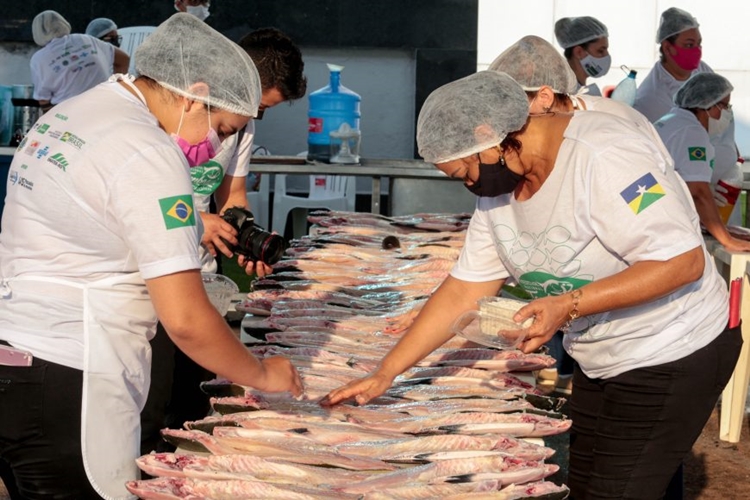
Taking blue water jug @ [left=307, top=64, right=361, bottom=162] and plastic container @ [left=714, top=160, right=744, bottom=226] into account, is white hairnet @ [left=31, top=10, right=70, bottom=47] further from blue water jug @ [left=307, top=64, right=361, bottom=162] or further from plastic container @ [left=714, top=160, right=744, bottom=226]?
plastic container @ [left=714, top=160, right=744, bottom=226]

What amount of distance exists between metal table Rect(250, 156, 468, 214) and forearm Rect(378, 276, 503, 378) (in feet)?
15.8

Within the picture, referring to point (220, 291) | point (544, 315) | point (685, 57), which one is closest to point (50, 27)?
point (685, 57)

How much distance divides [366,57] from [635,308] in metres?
10.5

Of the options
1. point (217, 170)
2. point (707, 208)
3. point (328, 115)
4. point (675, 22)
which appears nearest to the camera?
point (217, 170)

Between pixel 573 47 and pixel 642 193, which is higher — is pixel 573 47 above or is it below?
above

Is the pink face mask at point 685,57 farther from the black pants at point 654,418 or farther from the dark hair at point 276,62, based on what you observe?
the black pants at point 654,418

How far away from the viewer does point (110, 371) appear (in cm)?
266

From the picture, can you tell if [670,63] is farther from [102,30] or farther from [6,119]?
Result: [6,119]

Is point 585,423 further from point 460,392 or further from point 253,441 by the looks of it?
point 253,441

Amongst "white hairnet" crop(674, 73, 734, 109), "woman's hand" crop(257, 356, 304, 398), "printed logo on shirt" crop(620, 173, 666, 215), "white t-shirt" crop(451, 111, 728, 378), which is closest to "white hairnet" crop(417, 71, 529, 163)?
"white t-shirt" crop(451, 111, 728, 378)

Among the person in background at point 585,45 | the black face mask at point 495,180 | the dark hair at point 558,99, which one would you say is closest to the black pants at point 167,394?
the black face mask at point 495,180

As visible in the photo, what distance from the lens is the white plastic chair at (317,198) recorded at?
439 inches

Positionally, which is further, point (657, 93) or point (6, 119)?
point (6, 119)

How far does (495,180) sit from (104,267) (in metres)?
1.06
